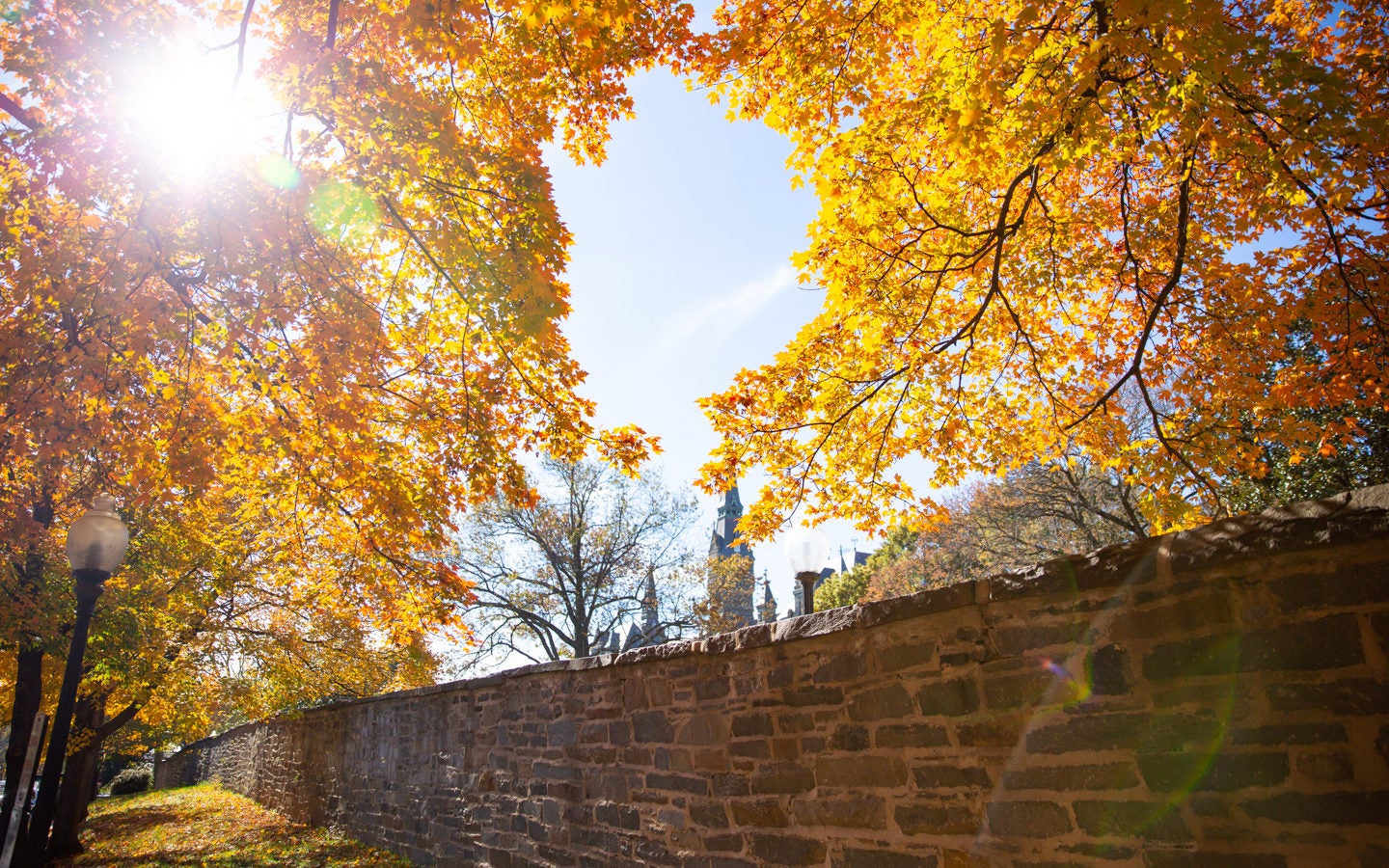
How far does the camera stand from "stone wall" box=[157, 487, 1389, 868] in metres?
2.29

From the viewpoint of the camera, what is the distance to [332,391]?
213 inches

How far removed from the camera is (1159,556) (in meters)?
2.65

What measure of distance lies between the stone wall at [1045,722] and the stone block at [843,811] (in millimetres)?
11

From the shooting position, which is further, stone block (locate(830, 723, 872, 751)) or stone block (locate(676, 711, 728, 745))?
stone block (locate(676, 711, 728, 745))

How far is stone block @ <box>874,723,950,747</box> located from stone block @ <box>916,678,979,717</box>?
0.07 meters

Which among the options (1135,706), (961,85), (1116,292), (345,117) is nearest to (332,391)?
(345,117)

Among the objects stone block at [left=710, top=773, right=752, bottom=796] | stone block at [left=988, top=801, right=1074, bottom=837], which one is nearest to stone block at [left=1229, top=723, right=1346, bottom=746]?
stone block at [left=988, top=801, right=1074, bottom=837]

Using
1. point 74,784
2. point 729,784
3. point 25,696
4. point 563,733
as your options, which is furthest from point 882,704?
point 74,784

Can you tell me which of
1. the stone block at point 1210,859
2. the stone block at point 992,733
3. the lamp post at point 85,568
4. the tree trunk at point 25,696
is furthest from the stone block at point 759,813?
the tree trunk at point 25,696

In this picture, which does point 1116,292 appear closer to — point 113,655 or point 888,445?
point 888,445

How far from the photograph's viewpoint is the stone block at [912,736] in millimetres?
3182

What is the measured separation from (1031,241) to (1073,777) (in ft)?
17.2

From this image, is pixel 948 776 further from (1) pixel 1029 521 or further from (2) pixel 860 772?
(1) pixel 1029 521

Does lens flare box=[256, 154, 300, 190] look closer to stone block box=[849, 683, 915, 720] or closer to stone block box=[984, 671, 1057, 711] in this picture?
stone block box=[849, 683, 915, 720]
